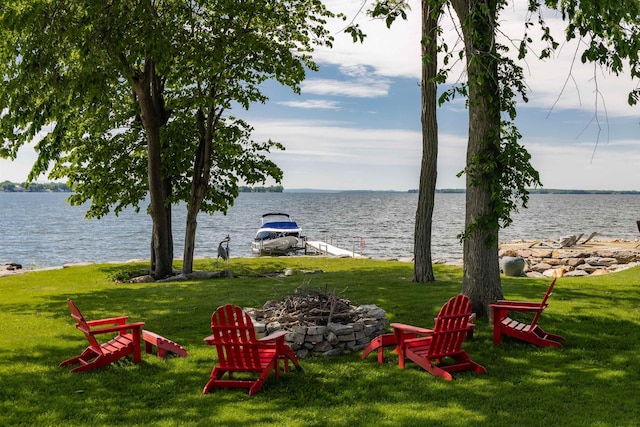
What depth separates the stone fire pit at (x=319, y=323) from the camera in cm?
872

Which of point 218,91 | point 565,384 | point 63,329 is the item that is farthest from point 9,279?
point 565,384

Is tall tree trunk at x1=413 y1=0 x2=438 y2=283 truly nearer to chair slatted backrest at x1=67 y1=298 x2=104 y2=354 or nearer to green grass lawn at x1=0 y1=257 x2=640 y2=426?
green grass lawn at x1=0 y1=257 x2=640 y2=426

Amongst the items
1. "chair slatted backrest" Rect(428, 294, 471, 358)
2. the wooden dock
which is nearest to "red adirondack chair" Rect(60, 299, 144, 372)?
"chair slatted backrest" Rect(428, 294, 471, 358)

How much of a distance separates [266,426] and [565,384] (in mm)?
3820

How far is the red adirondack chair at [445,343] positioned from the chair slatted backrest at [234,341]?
2.01m

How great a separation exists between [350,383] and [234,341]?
157 cm

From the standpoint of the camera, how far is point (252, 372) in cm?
757

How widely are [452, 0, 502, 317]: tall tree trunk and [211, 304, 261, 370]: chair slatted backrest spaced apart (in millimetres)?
4292

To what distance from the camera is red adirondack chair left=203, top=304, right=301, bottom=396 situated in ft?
23.7

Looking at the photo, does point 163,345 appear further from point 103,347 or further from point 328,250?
point 328,250

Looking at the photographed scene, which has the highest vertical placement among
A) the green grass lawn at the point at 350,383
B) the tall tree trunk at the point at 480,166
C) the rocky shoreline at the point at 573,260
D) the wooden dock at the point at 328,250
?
the tall tree trunk at the point at 480,166

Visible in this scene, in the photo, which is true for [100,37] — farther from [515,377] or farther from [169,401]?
[515,377]

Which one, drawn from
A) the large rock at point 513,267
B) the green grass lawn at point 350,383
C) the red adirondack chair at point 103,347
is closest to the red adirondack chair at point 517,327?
the green grass lawn at point 350,383

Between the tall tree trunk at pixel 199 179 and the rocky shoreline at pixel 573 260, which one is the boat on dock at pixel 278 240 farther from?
the tall tree trunk at pixel 199 179
